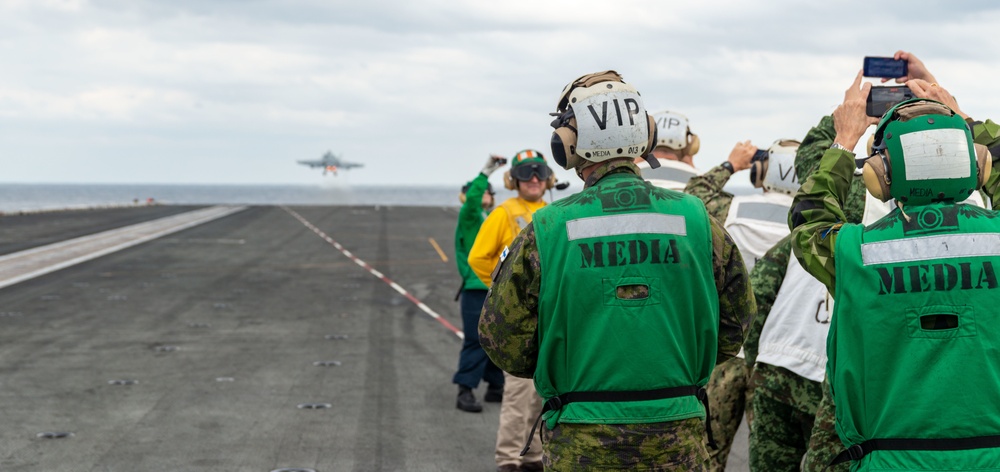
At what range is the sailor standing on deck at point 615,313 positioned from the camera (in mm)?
3432

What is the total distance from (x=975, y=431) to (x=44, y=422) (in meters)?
7.10

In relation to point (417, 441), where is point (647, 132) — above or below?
above

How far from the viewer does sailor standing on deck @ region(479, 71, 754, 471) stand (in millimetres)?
3432

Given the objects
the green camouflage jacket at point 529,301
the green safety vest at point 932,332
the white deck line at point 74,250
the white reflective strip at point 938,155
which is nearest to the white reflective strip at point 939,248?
the green safety vest at point 932,332

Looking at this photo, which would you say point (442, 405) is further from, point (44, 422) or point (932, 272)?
point (932, 272)

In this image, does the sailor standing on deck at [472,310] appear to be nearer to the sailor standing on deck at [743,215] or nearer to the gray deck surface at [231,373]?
the gray deck surface at [231,373]

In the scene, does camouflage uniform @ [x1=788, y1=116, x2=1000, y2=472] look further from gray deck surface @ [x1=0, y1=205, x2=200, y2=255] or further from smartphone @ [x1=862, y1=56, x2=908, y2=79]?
gray deck surface @ [x1=0, y1=205, x2=200, y2=255]

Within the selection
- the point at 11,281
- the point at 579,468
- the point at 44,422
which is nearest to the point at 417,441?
the point at 44,422

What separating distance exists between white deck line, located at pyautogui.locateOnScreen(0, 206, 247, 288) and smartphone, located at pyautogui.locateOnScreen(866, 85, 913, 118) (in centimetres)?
→ 1607

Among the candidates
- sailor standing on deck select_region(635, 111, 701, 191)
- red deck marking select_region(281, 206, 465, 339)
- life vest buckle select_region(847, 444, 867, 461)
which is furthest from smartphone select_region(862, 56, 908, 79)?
red deck marking select_region(281, 206, 465, 339)

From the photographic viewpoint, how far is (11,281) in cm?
1764

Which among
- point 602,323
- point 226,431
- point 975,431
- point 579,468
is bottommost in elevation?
point 226,431

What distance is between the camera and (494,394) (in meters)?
9.26

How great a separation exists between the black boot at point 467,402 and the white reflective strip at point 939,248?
6.06 meters
